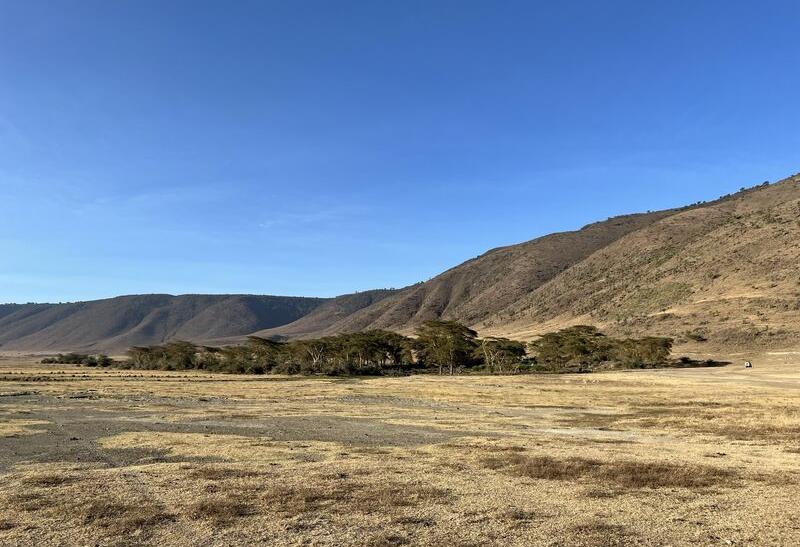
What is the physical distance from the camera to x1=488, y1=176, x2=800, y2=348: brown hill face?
314ft

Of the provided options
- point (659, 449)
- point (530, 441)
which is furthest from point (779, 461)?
point (530, 441)

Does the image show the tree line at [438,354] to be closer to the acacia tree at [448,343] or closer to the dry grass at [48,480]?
the acacia tree at [448,343]

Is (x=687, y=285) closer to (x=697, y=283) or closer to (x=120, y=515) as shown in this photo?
(x=697, y=283)

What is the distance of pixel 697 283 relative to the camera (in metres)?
119

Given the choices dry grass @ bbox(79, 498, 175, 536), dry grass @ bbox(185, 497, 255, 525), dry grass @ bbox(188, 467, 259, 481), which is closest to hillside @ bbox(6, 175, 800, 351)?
dry grass @ bbox(188, 467, 259, 481)

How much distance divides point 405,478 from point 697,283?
4702 inches


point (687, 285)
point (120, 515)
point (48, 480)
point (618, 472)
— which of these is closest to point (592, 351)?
point (687, 285)

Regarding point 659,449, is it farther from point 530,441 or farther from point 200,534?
point 200,534

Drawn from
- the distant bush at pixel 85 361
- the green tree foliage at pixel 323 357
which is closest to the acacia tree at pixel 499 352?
the green tree foliage at pixel 323 357

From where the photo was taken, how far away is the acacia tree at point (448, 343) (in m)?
90.9

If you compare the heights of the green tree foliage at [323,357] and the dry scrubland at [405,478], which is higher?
the green tree foliage at [323,357]

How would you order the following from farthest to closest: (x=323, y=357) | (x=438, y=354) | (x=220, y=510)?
(x=323, y=357) < (x=438, y=354) < (x=220, y=510)

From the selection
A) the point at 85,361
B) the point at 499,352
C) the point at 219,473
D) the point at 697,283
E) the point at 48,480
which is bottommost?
the point at 219,473

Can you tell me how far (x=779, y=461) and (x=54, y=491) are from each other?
20.0 m
